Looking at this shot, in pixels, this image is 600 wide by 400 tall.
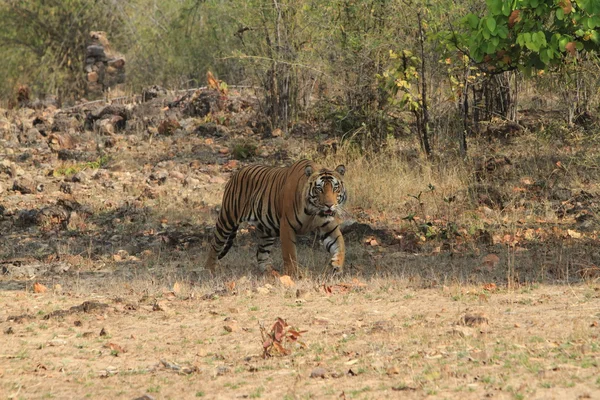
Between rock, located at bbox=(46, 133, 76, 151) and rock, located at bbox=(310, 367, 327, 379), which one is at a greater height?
rock, located at bbox=(46, 133, 76, 151)

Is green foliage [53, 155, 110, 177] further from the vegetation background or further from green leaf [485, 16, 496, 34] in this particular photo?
green leaf [485, 16, 496, 34]

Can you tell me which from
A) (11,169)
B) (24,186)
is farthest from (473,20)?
(11,169)

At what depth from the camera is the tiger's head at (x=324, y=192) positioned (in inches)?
363

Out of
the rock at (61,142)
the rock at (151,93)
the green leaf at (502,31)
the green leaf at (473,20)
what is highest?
the green leaf at (473,20)

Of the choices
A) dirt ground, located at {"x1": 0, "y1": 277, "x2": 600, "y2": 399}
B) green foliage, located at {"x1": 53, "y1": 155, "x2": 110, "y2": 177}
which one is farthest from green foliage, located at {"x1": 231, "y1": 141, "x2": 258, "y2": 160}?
dirt ground, located at {"x1": 0, "y1": 277, "x2": 600, "y2": 399}

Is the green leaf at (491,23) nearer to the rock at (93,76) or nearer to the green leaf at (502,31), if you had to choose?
the green leaf at (502,31)

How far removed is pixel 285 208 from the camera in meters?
9.64

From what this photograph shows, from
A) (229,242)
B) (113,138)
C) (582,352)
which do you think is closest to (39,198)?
(113,138)

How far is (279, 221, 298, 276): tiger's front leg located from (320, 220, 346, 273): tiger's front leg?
0.32 m

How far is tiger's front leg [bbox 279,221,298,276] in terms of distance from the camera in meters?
9.45

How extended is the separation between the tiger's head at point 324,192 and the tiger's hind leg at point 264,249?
42.5 inches

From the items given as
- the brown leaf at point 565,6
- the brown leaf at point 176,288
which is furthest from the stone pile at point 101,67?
the brown leaf at point 565,6

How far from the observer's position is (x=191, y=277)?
9914 millimetres

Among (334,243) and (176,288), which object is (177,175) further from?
(176,288)
